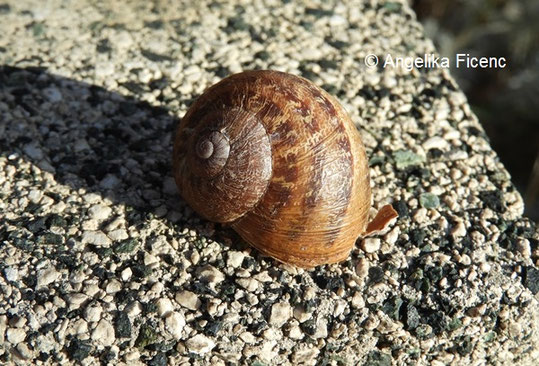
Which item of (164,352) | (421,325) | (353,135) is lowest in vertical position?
(164,352)

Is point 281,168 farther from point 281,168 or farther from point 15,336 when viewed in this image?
point 15,336

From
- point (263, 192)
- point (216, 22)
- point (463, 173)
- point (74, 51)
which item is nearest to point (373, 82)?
point (463, 173)

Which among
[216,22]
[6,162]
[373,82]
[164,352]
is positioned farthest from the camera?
[216,22]

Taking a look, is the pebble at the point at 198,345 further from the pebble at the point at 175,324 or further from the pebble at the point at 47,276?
the pebble at the point at 47,276

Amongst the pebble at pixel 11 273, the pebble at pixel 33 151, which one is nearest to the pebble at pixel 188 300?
the pebble at pixel 11 273

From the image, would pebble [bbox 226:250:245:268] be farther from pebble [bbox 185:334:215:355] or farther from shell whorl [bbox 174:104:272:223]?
pebble [bbox 185:334:215:355]

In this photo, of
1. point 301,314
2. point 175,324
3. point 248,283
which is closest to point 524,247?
point 301,314

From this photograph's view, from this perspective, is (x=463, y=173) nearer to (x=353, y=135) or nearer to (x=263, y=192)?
(x=353, y=135)
